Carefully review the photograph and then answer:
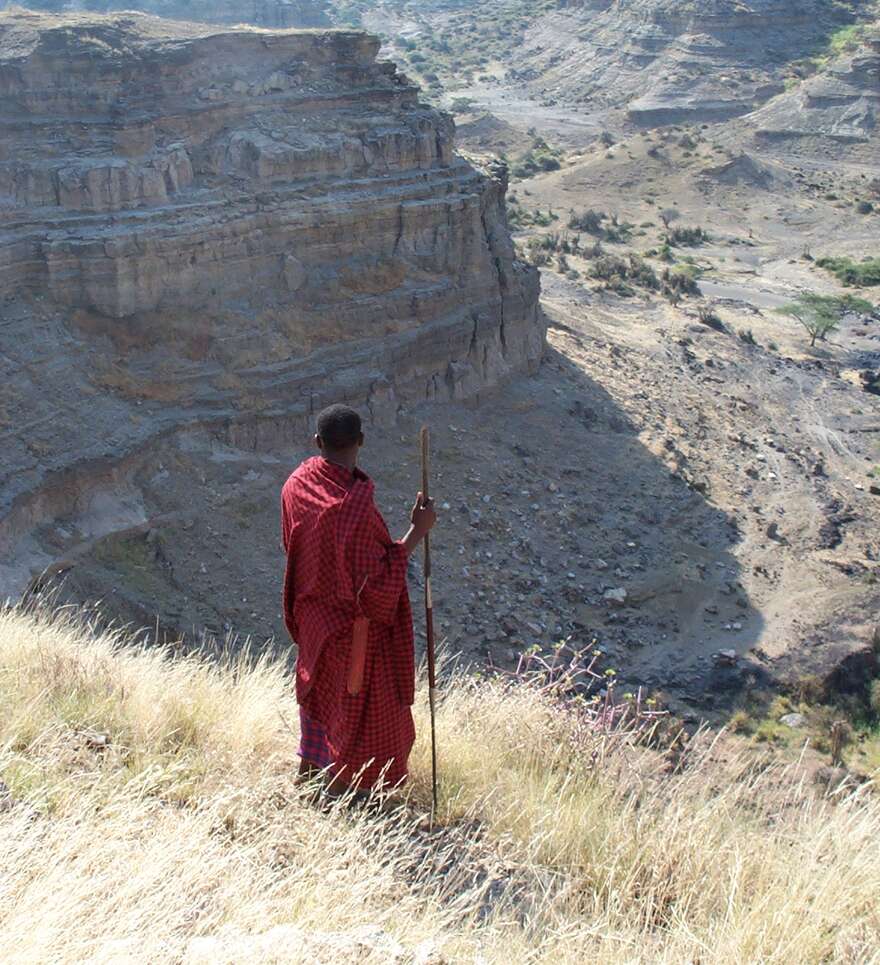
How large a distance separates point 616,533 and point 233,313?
533 cm

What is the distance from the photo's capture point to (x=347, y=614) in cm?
435

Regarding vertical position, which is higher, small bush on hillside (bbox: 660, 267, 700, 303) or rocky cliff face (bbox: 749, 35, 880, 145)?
rocky cliff face (bbox: 749, 35, 880, 145)

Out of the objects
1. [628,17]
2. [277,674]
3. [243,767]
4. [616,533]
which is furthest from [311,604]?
[628,17]

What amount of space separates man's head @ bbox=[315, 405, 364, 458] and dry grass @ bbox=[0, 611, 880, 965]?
4.52 ft

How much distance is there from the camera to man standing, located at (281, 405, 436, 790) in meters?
4.20

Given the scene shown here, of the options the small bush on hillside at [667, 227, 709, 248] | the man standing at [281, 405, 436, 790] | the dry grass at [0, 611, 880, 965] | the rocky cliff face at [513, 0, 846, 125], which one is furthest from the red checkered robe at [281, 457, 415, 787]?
the rocky cliff face at [513, 0, 846, 125]

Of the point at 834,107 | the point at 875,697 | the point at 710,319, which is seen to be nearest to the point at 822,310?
the point at 710,319

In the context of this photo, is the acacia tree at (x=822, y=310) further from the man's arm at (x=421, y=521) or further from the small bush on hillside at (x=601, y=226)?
the man's arm at (x=421, y=521)

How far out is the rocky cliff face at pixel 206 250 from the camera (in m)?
11.0

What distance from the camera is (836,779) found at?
9.48 m

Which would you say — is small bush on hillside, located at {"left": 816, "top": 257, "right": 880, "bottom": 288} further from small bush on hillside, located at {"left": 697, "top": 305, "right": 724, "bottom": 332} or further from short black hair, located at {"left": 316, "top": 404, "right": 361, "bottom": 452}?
short black hair, located at {"left": 316, "top": 404, "right": 361, "bottom": 452}

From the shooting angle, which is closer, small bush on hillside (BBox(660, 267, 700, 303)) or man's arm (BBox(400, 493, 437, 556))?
man's arm (BBox(400, 493, 437, 556))

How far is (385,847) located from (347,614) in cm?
93

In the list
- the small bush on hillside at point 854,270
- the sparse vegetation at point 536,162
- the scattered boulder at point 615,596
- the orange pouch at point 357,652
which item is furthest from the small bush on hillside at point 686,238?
the orange pouch at point 357,652
